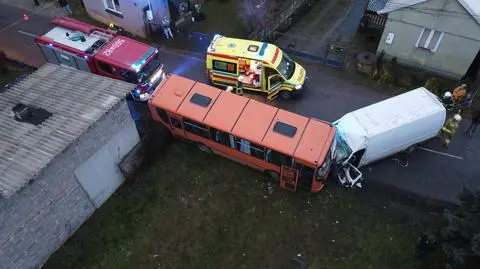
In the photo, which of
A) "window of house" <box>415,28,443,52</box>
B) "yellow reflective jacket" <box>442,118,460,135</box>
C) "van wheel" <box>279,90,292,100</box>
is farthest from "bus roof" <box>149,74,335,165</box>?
"window of house" <box>415,28,443,52</box>

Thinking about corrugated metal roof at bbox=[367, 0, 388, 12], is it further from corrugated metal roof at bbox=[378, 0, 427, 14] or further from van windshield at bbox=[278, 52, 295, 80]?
van windshield at bbox=[278, 52, 295, 80]

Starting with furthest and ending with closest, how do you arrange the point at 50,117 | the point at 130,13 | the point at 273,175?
the point at 130,13, the point at 273,175, the point at 50,117

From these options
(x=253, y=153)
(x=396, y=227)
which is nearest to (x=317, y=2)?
(x=253, y=153)

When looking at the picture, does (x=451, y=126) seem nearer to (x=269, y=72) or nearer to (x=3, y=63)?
(x=269, y=72)

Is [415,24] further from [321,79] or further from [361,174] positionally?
[361,174]

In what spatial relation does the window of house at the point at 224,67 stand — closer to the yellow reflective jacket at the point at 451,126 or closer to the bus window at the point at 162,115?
the bus window at the point at 162,115

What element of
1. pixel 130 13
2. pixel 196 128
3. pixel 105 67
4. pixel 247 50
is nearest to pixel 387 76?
pixel 247 50
